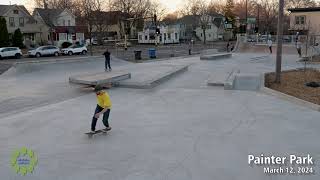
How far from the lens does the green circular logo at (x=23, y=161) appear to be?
6957 millimetres

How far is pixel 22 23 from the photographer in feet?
209

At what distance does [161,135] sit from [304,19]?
188 feet

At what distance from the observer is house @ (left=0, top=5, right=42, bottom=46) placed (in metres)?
61.6

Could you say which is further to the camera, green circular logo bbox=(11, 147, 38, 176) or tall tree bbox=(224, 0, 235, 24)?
tall tree bbox=(224, 0, 235, 24)

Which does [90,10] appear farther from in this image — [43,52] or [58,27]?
[43,52]

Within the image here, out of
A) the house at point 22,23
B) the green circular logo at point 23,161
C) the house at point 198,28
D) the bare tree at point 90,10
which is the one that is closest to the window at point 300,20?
the bare tree at point 90,10

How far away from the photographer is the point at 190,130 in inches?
378

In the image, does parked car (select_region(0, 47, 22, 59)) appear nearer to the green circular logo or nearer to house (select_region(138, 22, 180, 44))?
the green circular logo

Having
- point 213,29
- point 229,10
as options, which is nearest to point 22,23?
point 213,29

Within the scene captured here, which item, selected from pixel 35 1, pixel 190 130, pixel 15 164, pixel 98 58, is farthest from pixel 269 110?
pixel 35 1

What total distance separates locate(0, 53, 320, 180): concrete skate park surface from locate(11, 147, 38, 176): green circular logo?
14cm

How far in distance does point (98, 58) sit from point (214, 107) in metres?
23.7

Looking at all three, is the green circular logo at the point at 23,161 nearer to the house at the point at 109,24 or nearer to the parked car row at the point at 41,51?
the parked car row at the point at 41,51

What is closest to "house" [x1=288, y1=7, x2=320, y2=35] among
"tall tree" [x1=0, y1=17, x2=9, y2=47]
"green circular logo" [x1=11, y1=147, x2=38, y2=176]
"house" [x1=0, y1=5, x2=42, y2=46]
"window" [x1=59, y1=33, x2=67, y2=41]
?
"window" [x1=59, y1=33, x2=67, y2=41]
